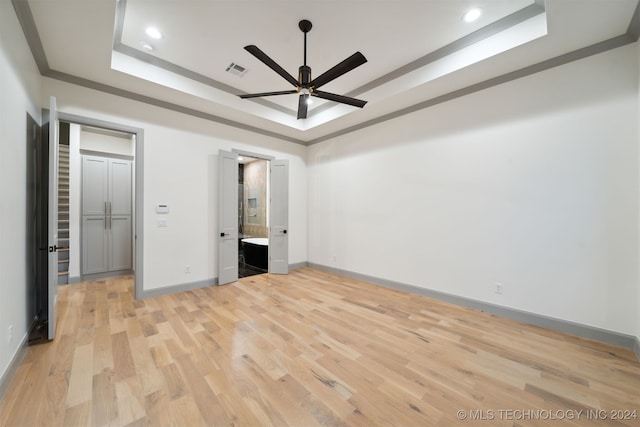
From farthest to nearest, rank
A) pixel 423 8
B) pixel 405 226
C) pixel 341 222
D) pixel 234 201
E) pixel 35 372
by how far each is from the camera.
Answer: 1. pixel 341 222
2. pixel 234 201
3. pixel 405 226
4. pixel 423 8
5. pixel 35 372

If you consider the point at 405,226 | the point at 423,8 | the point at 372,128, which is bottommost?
the point at 405,226

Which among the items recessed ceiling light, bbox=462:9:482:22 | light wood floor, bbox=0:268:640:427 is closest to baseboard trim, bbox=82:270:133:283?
light wood floor, bbox=0:268:640:427

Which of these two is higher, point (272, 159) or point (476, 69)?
point (476, 69)

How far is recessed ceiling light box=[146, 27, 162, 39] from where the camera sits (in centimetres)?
266

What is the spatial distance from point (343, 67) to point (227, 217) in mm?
3129

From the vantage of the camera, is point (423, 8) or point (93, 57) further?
point (93, 57)

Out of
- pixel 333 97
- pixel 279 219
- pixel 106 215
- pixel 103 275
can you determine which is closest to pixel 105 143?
pixel 106 215

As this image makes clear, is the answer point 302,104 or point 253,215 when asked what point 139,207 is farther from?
point 253,215

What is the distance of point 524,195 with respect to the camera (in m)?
2.87

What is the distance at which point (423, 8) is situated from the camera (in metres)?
2.38

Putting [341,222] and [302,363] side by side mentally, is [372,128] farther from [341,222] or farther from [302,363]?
[302,363]

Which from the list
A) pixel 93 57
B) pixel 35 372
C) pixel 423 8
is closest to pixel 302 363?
pixel 35 372

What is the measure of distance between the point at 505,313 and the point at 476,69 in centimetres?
296

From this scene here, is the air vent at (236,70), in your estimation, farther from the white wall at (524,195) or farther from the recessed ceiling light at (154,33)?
the white wall at (524,195)
